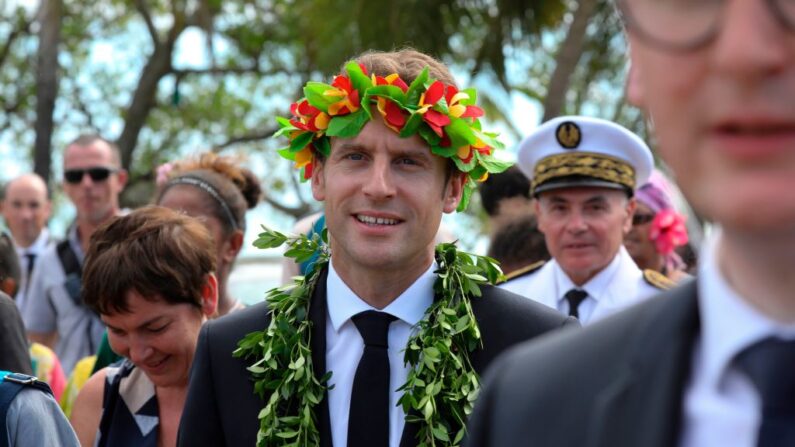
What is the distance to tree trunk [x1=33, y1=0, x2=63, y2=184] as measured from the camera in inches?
699

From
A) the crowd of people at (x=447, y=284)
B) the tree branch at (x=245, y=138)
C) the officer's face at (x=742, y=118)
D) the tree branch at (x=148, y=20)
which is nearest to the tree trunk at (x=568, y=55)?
the crowd of people at (x=447, y=284)

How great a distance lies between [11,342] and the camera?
4113mm

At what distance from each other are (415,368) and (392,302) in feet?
0.71

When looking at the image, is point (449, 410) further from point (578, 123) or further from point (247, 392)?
point (578, 123)

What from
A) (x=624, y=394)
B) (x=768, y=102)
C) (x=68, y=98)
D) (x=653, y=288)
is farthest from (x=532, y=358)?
(x=68, y=98)

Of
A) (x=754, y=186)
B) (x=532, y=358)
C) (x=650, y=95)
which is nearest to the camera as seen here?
(x=754, y=186)

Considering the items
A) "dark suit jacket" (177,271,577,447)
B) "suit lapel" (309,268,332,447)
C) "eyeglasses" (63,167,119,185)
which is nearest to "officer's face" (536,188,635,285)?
"dark suit jacket" (177,271,577,447)

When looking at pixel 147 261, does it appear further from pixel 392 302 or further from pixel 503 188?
pixel 503 188

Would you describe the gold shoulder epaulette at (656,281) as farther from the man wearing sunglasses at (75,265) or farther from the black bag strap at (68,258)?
the black bag strap at (68,258)

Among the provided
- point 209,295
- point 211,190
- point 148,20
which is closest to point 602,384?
point 209,295

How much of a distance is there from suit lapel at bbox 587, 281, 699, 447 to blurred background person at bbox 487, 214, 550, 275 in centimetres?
455

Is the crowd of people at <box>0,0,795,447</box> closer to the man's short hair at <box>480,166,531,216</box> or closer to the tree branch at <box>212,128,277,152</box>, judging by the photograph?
the man's short hair at <box>480,166,531,216</box>

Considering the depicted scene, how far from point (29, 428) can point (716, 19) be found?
7.75 feet

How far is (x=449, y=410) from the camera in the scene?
3273 millimetres
